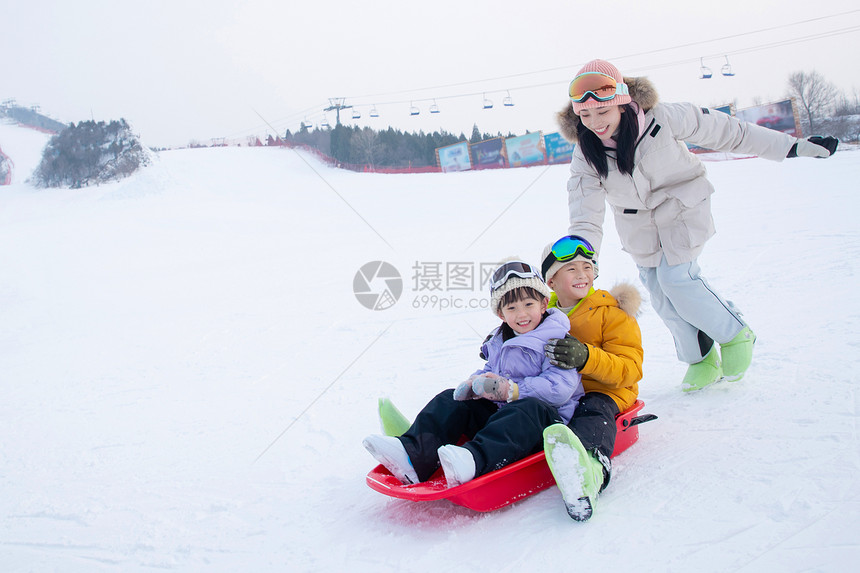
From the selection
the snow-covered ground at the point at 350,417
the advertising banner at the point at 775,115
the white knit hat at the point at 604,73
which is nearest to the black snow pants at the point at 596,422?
the snow-covered ground at the point at 350,417

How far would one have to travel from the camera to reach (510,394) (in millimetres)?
2012

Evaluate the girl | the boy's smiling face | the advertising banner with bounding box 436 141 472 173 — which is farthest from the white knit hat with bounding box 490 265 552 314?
the advertising banner with bounding box 436 141 472 173

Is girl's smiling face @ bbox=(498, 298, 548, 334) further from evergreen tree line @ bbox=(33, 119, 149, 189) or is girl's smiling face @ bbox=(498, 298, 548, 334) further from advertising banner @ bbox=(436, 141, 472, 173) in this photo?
advertising banner @ bbox=(436, 141, 472, 173)

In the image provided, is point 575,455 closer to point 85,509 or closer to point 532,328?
point 532,328

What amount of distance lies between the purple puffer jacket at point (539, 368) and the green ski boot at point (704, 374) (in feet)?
2.94

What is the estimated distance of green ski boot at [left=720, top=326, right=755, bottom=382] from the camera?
8.57 feet

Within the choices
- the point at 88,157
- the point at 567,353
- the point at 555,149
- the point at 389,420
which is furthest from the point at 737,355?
the point at 88,157

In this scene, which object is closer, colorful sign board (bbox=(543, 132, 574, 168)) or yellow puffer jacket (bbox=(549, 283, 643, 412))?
yellow puffer jacket (bbox=(549, 283, 643, 412))

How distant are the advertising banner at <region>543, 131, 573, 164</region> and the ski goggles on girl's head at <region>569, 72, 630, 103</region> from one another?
1981 cm

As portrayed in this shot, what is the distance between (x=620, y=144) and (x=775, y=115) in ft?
63.5

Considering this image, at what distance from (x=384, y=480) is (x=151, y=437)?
1.79 metres

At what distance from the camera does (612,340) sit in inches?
87.7

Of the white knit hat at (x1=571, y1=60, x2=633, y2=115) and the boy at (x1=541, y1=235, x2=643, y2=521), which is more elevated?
the white knit hat at (x1=571, y1=60, x2=633, y2=115)

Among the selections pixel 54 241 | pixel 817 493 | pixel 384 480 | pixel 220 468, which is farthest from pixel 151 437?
pixel 54 241
